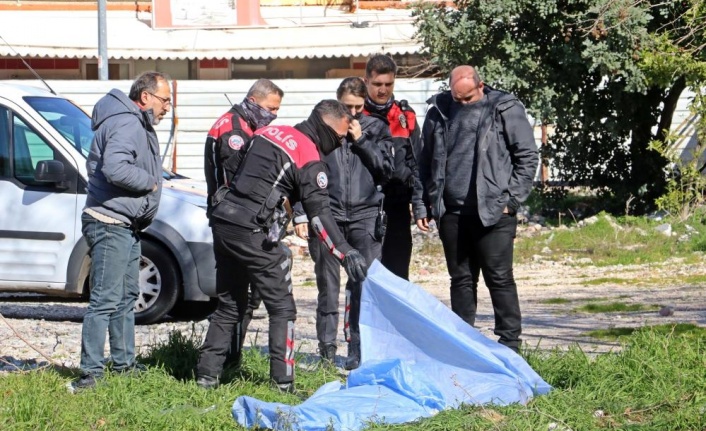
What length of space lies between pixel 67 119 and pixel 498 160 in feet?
14.8

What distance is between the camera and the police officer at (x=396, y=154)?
7.17 metres

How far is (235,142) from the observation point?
6648 mm

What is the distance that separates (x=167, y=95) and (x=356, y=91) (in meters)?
1.27

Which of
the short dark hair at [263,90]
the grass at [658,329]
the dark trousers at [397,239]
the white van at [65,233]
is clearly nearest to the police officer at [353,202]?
the dark trousers at [397,239]

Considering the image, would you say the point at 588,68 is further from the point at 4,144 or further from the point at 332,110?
the point at 332,110

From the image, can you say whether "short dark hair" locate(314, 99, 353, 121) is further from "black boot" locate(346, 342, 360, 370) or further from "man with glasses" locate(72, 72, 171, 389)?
"black boot" locate(346, 342, 360, 370)

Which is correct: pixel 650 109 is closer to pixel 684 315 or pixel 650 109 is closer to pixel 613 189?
pixel 613 189

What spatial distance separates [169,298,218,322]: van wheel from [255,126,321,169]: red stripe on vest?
423 cm

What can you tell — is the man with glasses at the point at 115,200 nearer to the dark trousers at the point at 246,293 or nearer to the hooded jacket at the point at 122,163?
the hooded jacket at the point at 122,163

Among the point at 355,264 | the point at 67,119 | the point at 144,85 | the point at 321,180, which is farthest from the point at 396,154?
the point at 67,119

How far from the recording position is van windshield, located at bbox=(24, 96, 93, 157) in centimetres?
921

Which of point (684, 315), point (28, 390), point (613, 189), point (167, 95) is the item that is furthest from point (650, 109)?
point (28, 390)

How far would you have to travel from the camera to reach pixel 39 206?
9.09 meters

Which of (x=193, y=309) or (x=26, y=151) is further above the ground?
(x=26, y=151)
